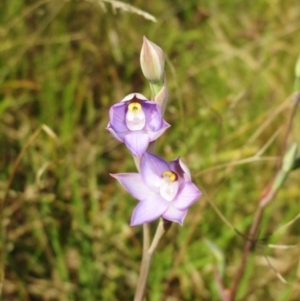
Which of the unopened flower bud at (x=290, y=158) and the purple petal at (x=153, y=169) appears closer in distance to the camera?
the purple petal at (x=153, y=169)

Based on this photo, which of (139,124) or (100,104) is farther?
(100,104)

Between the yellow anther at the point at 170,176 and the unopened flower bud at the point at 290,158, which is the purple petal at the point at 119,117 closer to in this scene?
the yellow anther at the point at 170,176

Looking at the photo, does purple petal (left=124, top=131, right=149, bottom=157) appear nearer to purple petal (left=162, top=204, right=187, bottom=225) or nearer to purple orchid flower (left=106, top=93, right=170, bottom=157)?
purple orchid flower (left=106, top=93, right=170, bottom=157)

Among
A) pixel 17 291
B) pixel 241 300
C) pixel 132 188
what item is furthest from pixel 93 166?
pixel 132 188

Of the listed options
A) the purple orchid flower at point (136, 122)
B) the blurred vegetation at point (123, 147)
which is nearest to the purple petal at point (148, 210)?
the purple orchid flower at point (136, 122)

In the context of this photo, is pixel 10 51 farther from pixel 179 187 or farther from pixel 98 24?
pixel 179 187

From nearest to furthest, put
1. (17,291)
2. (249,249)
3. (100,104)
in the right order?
(249,249)
(17,291)
(100,104)

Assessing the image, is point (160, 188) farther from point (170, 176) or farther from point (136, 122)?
point (136, 122)
